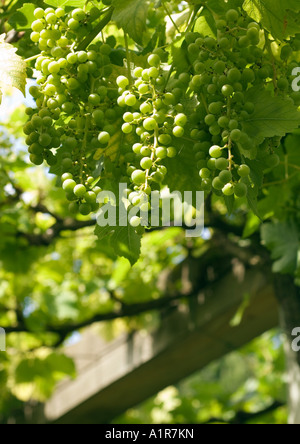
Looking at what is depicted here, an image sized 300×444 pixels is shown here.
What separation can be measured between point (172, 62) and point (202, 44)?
3.0 inches

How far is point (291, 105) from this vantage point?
0.96m

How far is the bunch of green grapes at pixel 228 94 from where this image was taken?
2.98 feet

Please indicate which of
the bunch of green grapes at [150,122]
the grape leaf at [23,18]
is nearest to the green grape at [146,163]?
the bunch of green grapes at [150,122]

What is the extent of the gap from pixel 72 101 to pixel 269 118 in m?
0.31

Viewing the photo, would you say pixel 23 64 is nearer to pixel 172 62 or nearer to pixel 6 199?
pixel 172 62

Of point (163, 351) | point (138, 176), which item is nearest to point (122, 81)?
point (138, 176)

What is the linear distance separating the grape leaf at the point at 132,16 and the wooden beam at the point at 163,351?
66.9 inches

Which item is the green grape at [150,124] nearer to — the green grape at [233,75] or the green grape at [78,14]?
the green grape at [233,75]

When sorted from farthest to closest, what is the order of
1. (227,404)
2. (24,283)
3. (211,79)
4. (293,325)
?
1. (227,404)
2. (24,283)
3. (293,325)
4. (211,79)

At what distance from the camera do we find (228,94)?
913mm

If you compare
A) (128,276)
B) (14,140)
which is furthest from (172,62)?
(128,276)

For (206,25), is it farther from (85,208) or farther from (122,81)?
(85,208)

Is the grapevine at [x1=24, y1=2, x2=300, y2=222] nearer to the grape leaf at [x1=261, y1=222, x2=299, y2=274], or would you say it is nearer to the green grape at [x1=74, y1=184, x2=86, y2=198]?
the green grape at [x1=74, y1=184, x2=86, y2=198]

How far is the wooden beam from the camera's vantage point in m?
2.86
